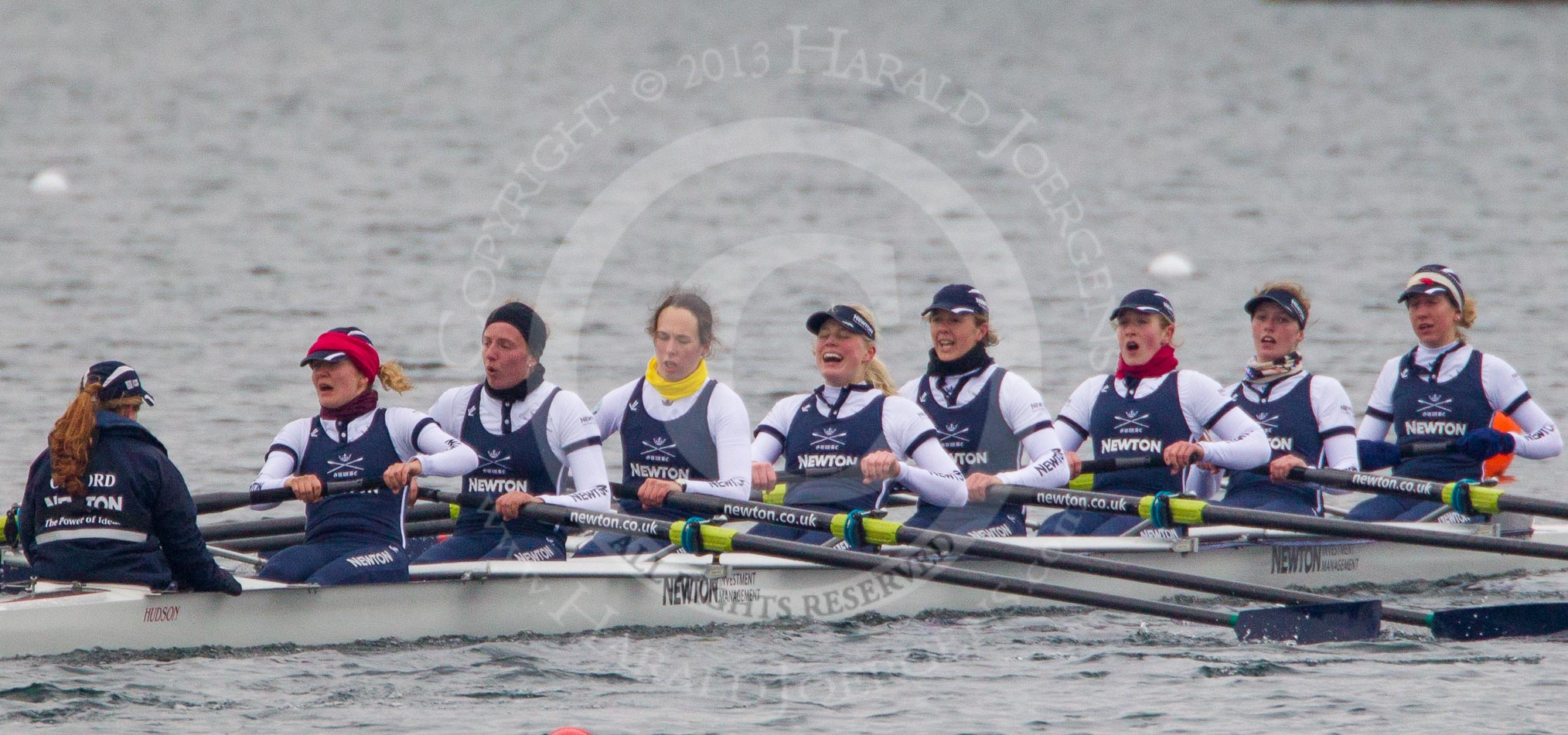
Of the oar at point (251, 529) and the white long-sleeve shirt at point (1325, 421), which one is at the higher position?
the white long-sleeve shirt at point (1325, 421)

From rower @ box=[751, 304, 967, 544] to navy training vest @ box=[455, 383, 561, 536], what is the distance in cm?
117

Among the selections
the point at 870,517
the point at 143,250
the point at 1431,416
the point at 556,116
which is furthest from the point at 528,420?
the point at 556,116

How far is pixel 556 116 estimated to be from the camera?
160ft

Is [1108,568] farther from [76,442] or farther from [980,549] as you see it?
[76,442]

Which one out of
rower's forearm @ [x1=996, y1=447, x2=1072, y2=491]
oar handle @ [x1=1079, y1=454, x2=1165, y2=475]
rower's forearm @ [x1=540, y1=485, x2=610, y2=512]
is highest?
oar handle @ [x1=1079, y1=454, x2=1165, y2=475]

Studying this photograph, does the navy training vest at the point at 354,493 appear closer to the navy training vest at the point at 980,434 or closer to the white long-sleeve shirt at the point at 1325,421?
the navy training vest at the point at 980,434

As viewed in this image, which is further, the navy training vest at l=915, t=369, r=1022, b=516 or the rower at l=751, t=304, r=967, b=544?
the navy training vest at l=915, t=369, r=1022, b=516

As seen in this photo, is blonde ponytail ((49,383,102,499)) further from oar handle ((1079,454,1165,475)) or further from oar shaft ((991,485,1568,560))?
oar handle ((1079,454,1165,475))

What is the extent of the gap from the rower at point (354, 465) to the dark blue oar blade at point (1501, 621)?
198 inches

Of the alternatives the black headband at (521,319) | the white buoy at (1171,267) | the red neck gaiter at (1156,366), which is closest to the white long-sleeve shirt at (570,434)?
the black headband at (521,319)

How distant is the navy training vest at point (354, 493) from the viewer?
9.88 meters

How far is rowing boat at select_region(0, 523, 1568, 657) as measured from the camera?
30.1 ft

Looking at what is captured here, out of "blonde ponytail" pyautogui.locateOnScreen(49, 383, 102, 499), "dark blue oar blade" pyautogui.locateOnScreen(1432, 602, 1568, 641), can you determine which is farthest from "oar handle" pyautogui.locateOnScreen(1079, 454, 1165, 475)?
"blonde ponytail" pyautogui.locateOnScreen(49, 383, 102, 499)

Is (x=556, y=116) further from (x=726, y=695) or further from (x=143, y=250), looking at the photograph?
(x=726, y=695)
